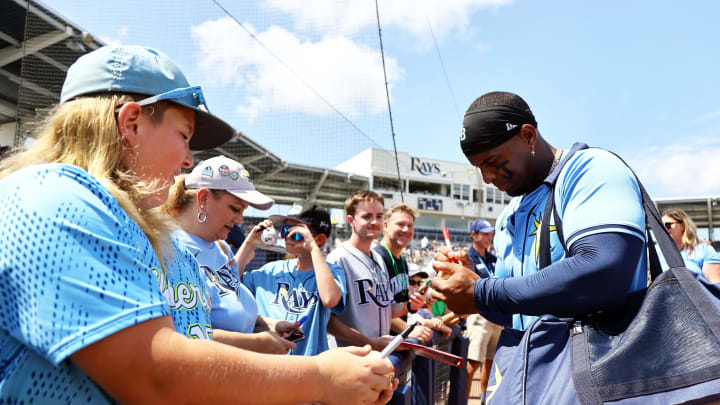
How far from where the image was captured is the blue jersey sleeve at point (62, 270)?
2.18 feet

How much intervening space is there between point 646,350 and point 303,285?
2.17 meters

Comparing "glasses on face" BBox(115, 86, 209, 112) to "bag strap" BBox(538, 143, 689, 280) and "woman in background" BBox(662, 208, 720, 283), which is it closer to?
"bag strap" BBox(538, 143, 689, 280)

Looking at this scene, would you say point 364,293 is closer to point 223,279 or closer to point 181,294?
point 223,279

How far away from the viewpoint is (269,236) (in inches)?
122

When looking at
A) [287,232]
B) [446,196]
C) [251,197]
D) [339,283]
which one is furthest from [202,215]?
[446,196]

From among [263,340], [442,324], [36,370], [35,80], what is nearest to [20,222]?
[36,370]

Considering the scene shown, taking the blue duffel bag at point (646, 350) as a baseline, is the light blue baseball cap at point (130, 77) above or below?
above

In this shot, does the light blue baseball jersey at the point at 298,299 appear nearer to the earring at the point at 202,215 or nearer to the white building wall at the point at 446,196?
the earring at the point at 202,215

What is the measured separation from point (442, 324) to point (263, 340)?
6.34 ft

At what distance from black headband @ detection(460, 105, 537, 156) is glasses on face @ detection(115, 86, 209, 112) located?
1.04 meters

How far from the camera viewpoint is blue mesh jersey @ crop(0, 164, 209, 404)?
0.67m

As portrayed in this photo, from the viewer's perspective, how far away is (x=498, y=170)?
1.75 meters

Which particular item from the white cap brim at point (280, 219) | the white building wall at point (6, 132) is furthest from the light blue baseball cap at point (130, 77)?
the white building wall at point (6, 132)

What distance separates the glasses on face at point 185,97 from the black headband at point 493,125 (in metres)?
1.04
